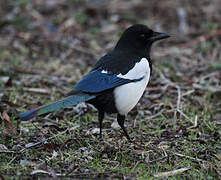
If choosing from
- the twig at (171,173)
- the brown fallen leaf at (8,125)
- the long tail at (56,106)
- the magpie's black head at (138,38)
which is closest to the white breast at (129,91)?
the long tail at (56,106)

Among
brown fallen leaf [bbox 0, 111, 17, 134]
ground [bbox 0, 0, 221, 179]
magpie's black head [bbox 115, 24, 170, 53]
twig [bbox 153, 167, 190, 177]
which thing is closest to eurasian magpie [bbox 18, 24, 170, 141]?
Answer: magpie's black head [bbox 115, 24, 170, 53]

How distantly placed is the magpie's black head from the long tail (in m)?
0.78

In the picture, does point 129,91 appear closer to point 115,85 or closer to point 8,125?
point 115,85

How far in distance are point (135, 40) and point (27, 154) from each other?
1612mm

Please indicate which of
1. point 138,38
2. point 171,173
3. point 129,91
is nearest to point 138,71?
point 129,91

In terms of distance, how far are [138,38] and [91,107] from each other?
1.17 meters

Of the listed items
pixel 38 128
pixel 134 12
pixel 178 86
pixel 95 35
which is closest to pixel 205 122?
pixel 178 86

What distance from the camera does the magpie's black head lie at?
424 centimetres

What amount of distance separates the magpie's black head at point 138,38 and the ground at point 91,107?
881 mm

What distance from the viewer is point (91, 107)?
498 cm

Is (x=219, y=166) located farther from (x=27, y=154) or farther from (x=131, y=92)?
(x=27, y=154)

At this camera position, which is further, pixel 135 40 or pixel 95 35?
pixel 95 35

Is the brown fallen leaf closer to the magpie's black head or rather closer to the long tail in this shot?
the long tail

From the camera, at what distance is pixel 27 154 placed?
11.6 feet
